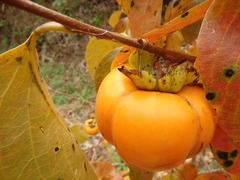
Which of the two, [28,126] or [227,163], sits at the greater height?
[28,126]

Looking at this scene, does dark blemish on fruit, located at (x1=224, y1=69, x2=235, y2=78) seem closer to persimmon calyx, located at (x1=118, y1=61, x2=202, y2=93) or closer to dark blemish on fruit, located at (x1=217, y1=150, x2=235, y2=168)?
persimmon calyx, located at (x1=118, y1=61, x2=202, y2=93)

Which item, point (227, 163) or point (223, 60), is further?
point (227, 163)

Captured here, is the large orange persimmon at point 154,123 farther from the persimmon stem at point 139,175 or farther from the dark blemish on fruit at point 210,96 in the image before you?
the persimmon stem at point 139,175

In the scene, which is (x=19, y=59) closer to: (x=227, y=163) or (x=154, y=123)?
(x=154, y=123)

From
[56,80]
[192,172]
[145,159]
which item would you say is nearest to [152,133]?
[145,159]

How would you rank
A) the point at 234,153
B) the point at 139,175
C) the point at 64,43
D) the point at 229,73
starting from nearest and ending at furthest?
the point at 229,73 → the point at 234,153 → the point at 139,175 → the point at 64,43

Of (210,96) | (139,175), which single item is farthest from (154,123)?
(139,175)
